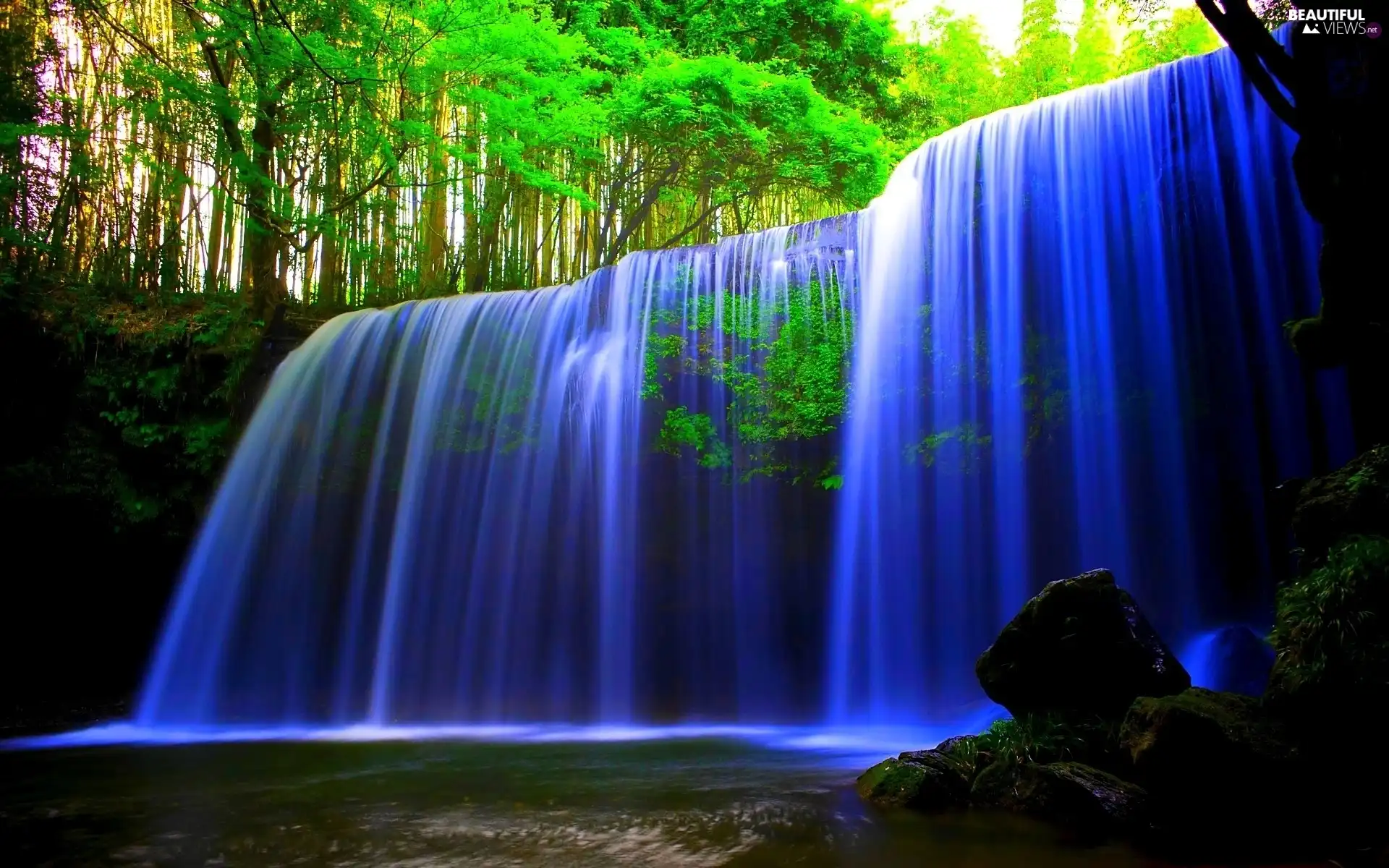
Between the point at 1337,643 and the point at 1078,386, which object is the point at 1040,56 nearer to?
the point at 1078,386

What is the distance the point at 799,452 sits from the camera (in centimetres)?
1048

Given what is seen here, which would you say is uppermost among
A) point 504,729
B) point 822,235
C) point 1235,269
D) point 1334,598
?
point 822,235

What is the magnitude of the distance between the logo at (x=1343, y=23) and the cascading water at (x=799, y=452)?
3.40m

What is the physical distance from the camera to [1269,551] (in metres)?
7.59

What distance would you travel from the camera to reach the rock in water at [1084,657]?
5461mm

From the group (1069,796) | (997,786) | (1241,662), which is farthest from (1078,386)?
(1069,796)

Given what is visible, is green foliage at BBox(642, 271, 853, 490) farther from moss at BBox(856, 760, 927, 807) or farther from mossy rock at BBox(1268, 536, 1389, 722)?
mossy rock at BBox(1268, 536, 1389, 722)

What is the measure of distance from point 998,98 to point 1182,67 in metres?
15.1

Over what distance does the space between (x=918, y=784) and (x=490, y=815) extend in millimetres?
2409

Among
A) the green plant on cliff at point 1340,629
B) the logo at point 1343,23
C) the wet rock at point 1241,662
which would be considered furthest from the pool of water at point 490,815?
the logo at point 1343,23

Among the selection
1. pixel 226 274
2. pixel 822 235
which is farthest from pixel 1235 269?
pixel 226 274

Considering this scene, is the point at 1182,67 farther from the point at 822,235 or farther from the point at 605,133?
the point at 605,133

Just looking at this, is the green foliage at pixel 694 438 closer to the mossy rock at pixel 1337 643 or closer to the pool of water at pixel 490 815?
the pool of water at pixel 490 815

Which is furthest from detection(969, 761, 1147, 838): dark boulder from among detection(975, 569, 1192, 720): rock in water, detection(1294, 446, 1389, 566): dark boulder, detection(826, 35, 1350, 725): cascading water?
detection(826, 35, 1350, 725): cascading water
